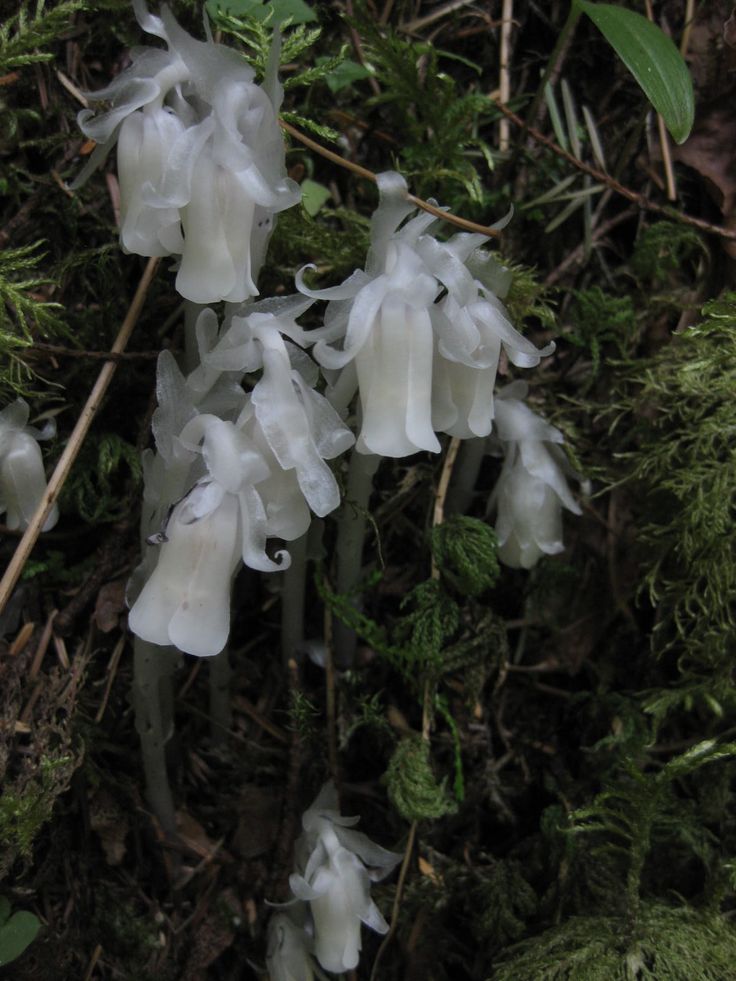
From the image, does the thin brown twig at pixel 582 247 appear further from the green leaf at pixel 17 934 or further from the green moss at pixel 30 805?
the green leaf at pixel 17 934

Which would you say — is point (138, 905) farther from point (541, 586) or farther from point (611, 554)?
point (611, 554)

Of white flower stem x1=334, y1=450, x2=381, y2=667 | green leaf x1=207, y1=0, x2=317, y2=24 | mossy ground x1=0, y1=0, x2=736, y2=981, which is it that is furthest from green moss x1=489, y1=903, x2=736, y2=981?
green leaf x1=207, y1=0, x2=317, y2=24

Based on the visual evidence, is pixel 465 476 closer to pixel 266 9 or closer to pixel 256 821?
pixel 256 821

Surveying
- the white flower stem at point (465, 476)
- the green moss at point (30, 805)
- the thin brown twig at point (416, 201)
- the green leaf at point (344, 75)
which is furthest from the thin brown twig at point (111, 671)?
the green leaf at point (344, 75)

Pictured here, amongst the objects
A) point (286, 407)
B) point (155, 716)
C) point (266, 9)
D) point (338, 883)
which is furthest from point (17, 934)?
point (266, 9)

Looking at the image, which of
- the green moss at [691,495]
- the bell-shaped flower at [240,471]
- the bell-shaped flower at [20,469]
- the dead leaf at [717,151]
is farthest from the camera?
the dead leaf at [717,151]

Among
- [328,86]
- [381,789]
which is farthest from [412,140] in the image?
[381,789]
